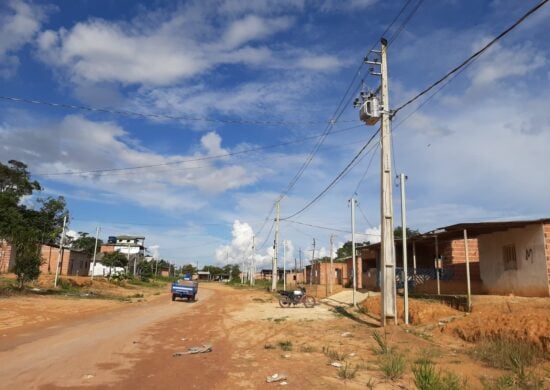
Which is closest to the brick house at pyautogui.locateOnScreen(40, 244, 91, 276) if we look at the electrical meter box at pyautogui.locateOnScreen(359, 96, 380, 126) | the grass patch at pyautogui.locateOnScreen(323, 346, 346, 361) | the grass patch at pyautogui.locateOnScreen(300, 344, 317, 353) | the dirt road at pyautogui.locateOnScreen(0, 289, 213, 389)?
the dirt road at pyautogui.locateOnScreen(0, 289, 213, 389)

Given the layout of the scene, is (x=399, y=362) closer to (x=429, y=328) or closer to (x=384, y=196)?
(x=429, y=328)

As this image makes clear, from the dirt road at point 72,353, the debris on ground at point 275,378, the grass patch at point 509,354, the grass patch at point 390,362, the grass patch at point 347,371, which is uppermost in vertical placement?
the grass patch at point 509,354

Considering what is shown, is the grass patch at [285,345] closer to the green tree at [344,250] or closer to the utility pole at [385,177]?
the utility pole at [385,177]

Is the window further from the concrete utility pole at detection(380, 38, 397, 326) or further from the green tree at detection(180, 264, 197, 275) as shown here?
the green tree at detection(180, 264, 197, 275)

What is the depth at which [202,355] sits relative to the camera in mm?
10914

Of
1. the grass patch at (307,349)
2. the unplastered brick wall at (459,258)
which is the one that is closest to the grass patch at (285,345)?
the grass patch at (307,349)

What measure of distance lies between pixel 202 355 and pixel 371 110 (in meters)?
11.5

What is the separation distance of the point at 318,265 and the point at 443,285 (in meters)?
31.1

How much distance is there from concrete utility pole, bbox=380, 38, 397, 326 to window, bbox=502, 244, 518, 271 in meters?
7.83

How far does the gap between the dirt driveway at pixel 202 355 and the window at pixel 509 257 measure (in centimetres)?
848

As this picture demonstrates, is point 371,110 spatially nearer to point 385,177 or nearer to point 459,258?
point 385,177

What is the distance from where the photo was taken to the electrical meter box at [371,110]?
712 inches

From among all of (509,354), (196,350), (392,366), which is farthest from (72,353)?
(509,354)

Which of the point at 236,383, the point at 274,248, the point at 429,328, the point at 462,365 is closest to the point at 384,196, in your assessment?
the point at 429,328
